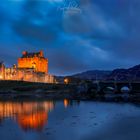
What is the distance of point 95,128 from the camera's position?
29.1 m

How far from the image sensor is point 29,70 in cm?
11456

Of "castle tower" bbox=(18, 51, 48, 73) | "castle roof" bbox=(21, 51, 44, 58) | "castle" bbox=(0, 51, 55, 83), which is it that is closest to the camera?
"castle" bbox=(0, 51, 55, 83)

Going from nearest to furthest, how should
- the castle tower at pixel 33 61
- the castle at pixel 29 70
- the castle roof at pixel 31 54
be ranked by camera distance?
the castle at pixel 29 70, the castle tower at pixel 33 61, the castle roof at pixel 31 54

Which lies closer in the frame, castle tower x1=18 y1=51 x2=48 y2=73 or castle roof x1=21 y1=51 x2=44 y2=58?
castle tower x1=18 y1=51 x2=48 y2=73

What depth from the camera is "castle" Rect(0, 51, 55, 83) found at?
111125 mm

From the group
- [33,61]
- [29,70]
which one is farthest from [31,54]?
[29,70]

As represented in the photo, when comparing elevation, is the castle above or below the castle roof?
below

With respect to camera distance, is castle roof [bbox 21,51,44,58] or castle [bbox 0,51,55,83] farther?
castle roof [bbox 21,51,44,58]

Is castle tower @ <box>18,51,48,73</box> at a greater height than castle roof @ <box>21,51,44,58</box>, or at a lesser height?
lesser

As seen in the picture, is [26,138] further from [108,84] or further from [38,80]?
[38,80]

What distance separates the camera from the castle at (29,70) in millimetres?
111125

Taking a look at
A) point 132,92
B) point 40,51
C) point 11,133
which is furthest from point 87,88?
point 11,133

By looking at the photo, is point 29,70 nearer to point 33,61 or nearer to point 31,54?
point 33,61

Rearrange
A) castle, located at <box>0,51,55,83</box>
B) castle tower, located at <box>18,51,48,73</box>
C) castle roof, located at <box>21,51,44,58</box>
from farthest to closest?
castle roof, located at <box>21,51,44,58</box> → castle tower, located at <box>18,51,48,73</box> → castle, located at <box>0,51,55,83</box>
